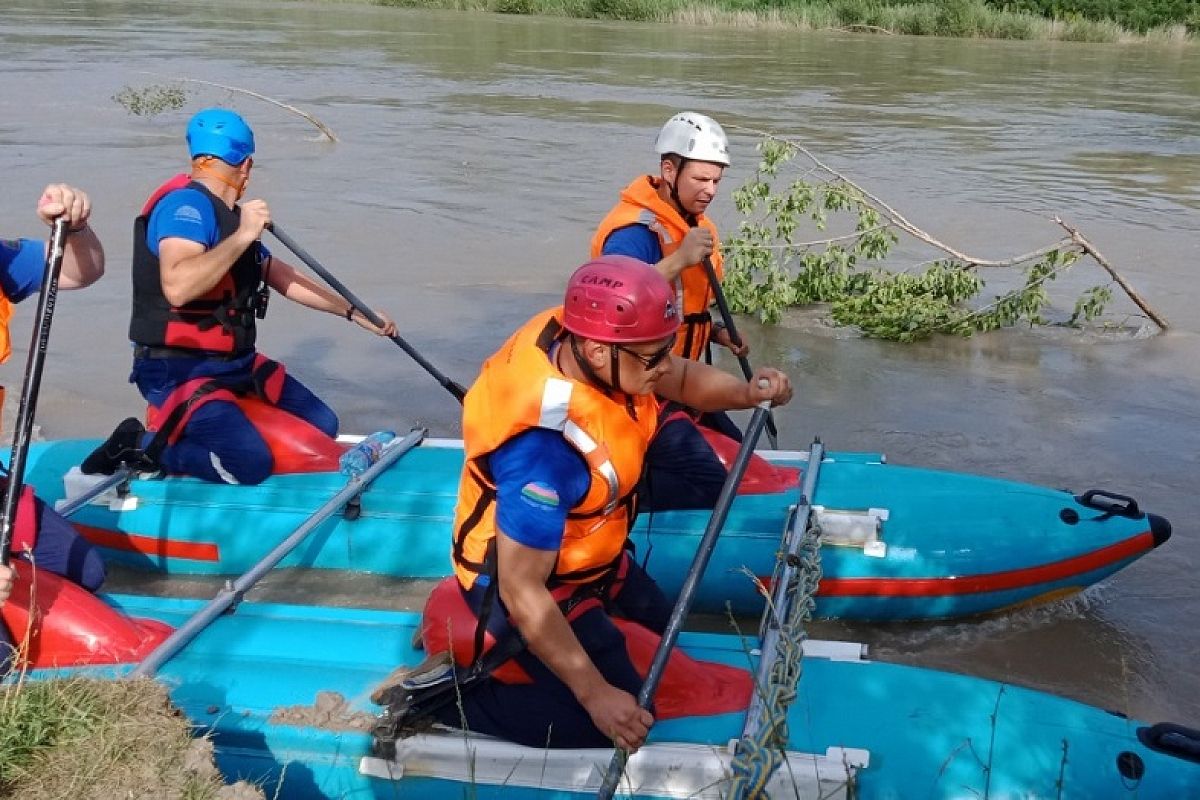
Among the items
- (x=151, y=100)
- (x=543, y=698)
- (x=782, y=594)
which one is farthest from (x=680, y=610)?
(x=151, y=100)

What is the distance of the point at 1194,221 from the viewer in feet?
36.6

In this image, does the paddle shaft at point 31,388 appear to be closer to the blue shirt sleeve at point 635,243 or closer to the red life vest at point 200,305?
the red life vest at point 200,305

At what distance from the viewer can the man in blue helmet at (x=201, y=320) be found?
4.44 m

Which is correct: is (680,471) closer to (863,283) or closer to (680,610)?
(680,610)

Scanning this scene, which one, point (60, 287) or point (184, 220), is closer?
point (60, 287)

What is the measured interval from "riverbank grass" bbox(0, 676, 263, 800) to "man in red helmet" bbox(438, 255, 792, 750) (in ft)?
2.38

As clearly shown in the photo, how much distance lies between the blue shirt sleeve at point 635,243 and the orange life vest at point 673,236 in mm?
22

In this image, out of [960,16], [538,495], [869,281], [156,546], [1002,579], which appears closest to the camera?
[538,495]

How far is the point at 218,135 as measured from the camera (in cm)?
455

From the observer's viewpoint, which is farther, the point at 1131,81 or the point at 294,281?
the point at 1131,81

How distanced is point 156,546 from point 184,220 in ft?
4.37

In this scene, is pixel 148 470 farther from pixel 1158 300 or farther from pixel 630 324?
pixel 1158 300

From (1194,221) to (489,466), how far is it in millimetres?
10323

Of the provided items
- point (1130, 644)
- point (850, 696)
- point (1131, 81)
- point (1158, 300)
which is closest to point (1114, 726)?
point (850, 696)
